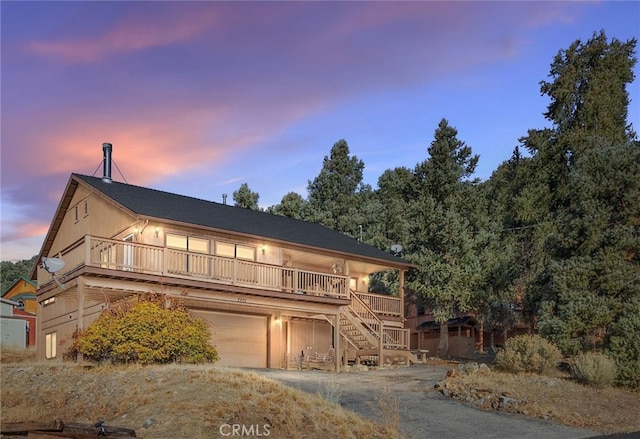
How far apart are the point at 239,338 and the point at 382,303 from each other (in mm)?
8004

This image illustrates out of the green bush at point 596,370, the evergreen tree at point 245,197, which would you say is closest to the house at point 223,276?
the green bush at point 596,370

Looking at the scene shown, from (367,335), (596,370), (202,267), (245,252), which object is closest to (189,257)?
(202,267)

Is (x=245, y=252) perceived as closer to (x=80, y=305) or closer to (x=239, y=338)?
(x=239, y=338)

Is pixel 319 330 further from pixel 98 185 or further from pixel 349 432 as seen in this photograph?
pixel 349 432

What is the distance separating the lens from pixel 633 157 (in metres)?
29.0

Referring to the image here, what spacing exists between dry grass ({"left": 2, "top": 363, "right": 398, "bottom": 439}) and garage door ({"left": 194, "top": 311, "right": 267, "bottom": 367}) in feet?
33.6

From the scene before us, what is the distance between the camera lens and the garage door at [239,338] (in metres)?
30.6

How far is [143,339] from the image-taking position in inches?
885

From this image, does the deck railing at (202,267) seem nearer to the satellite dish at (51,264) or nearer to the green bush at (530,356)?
the satellite dish at (51,264)

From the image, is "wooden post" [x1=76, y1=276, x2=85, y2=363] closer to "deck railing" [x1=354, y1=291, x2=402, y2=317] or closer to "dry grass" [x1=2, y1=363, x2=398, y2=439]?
"dry grass" [x1=2, y1=363, x2=398, y2=439]

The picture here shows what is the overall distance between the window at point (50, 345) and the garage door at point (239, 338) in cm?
814

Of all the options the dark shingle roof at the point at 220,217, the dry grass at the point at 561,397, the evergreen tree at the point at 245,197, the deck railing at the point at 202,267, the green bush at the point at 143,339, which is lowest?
the dry grass at the point at 561,397

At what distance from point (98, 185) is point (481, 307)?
23.8 metres

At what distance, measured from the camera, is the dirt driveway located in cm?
1745
